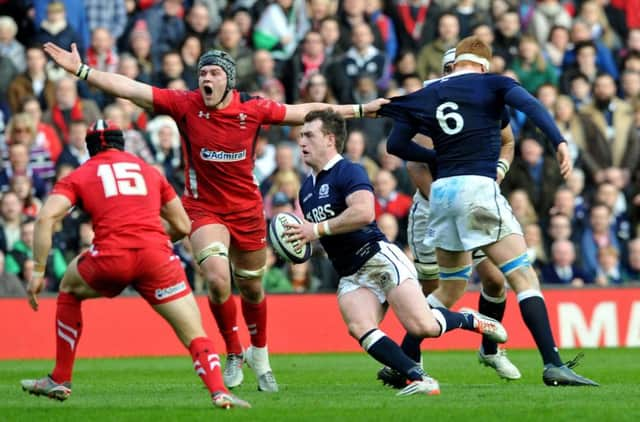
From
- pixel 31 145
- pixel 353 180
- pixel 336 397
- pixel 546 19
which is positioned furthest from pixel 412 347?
pixel 546 19

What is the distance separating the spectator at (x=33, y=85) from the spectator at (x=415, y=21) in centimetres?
588

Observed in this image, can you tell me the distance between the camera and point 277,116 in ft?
42.4

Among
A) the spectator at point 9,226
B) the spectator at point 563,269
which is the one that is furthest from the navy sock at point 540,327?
the spectator at point 9,226

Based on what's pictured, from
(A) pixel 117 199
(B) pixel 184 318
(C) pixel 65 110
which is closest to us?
(B) pixel 184 318

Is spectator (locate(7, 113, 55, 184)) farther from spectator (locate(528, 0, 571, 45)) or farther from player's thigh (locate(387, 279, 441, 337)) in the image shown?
player's thigh (locate(387, 279, 441, 337))

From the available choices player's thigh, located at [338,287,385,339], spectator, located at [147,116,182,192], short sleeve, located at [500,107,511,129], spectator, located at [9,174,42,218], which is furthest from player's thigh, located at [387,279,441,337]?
spectator, located at [9,174,42,218]

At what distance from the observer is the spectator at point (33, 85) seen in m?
20.8

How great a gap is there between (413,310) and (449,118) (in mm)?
1651

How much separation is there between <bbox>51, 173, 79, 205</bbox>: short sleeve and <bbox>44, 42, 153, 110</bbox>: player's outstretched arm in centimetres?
235

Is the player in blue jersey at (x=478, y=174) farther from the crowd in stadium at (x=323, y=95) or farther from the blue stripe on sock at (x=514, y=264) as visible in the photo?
the crowd in stadium at (x=323, y=95)

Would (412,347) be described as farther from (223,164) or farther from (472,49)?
(472,49)

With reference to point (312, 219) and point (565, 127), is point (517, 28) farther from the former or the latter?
point (312, 219)

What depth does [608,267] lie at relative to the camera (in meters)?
21.2

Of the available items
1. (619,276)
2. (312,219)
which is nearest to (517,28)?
(619,276)
